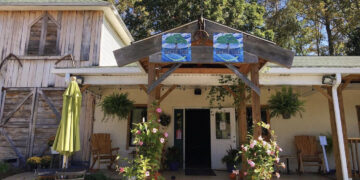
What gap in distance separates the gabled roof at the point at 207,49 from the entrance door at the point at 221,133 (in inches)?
140

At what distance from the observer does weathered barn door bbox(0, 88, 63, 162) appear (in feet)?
24.2

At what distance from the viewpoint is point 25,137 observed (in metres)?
7.45

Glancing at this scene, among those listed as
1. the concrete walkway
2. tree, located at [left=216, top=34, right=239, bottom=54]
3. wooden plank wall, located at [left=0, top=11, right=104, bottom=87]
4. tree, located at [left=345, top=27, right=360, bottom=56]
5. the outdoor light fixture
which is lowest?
the concrete walkway

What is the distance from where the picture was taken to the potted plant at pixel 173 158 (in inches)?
276

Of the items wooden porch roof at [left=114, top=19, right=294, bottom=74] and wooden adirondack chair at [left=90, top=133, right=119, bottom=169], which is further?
wooden adirondack chair at [left=90, top=133, right=119, bottom=169]

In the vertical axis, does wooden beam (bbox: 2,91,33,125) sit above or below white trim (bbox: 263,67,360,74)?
below

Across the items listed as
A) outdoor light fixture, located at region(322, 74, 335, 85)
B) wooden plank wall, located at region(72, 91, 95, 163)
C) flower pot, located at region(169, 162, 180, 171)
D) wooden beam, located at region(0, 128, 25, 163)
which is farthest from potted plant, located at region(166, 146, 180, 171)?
wooden beam, located at region(0, 128, 25, 163)

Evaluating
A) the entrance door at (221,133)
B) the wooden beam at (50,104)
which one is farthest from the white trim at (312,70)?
the wooden beam at (50,104)

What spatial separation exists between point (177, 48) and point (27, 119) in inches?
232

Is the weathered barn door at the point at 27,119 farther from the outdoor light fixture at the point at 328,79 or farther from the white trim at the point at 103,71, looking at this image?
the outdoor light fixture at the point at 328,79

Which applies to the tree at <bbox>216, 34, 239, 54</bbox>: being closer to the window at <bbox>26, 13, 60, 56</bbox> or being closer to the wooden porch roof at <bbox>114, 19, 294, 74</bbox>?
the wooden porch roof at <bbox>114, 19, 294, 74</bbox>

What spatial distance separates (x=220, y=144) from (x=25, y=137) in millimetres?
5790

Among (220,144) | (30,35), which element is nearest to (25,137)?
(30,35)

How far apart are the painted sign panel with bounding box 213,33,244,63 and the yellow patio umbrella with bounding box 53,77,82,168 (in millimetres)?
2808
